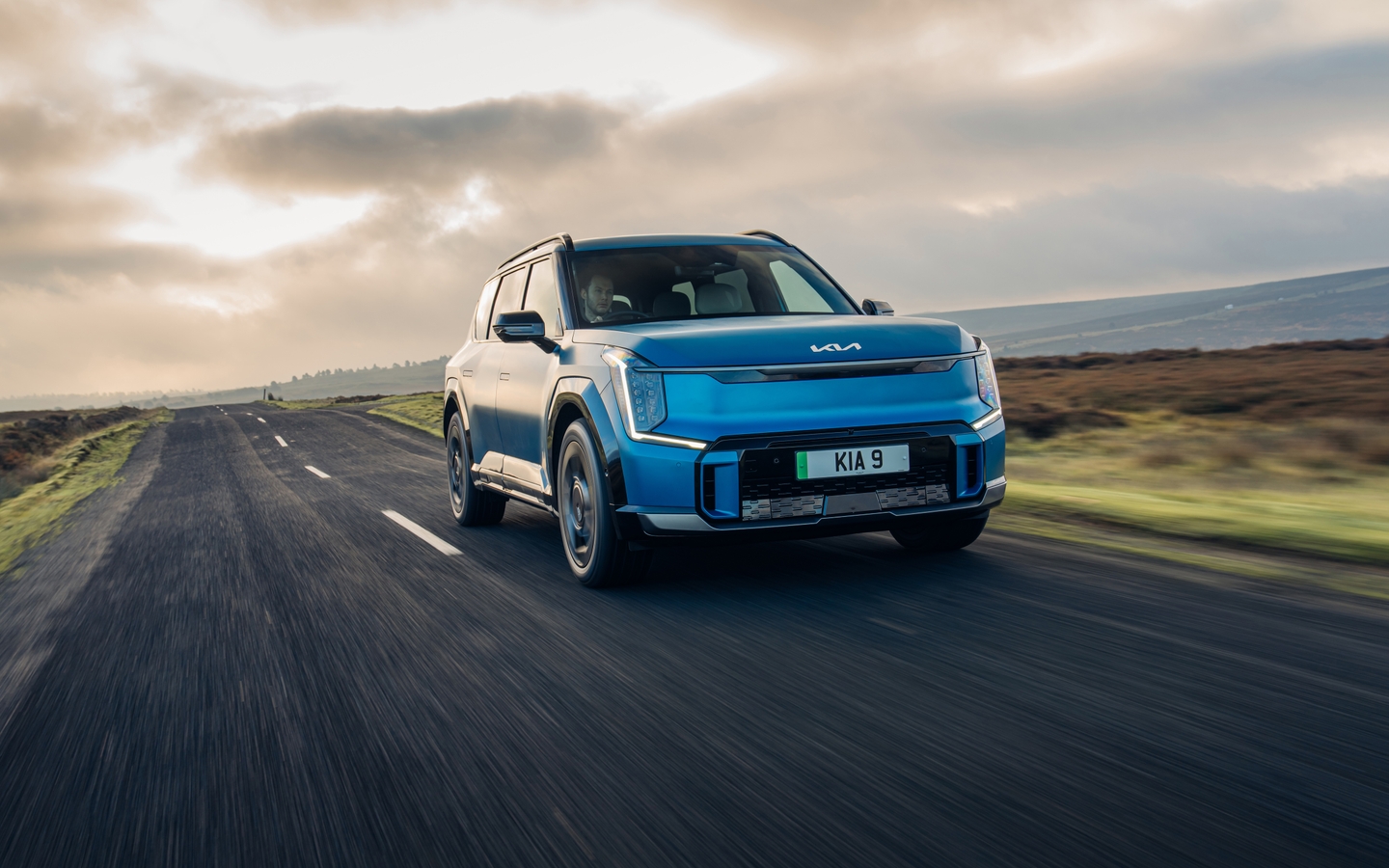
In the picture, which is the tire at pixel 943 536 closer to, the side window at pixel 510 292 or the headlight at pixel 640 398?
the headlight at pixel 640 398

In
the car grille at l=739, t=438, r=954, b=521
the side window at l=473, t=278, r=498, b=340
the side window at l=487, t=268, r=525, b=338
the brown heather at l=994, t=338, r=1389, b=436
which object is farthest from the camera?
the brown heather at l=994, t=338, r=1389, b=436

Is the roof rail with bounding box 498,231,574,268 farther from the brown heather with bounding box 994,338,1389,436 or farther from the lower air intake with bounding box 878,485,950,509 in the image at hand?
the brown heather with bounding box 994,338,1389,436

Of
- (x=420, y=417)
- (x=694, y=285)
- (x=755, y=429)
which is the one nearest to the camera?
(x=755, y=429)

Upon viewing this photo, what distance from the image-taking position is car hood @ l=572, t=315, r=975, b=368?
466 centimetres

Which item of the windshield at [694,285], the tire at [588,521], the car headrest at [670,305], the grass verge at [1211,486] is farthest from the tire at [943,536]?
the car headrest at [670,305]

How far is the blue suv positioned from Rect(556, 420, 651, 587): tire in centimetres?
1

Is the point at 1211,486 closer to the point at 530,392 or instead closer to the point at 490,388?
the point at 530,392

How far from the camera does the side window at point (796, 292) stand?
20.3ft

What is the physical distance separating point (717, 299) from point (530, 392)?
130cm

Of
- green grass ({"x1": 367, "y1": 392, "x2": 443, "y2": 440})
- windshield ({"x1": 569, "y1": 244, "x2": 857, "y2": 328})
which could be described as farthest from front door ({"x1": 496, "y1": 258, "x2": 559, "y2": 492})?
green grass ({"x1": 367, "y1": 392, "x2": 443, "y2": 440})

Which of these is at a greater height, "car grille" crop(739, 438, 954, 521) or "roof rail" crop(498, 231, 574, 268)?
"roof rail" crop(498, 231, 574, 268)

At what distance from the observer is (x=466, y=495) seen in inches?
318

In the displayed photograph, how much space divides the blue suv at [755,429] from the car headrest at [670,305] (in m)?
0.03

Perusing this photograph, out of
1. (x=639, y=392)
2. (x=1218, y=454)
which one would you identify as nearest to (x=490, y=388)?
(x=639, y=392)
